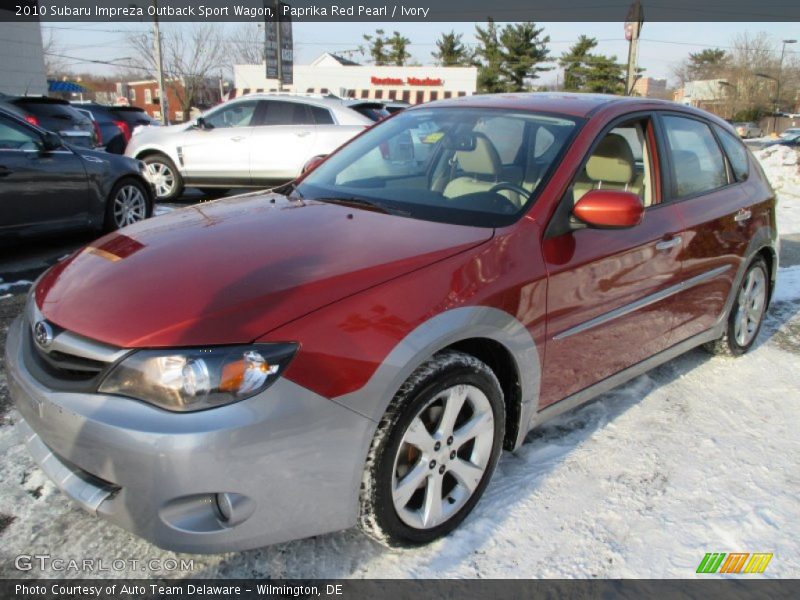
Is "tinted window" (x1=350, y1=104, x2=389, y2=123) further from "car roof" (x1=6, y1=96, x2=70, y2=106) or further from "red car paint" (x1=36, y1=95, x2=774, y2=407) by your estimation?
"red car paint" (x1=36, y1=95, x2=774, y2=407)

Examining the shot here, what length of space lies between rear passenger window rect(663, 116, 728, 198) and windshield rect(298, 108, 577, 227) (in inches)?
33.5

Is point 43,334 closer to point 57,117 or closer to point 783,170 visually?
point 57,117

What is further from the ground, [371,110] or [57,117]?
[371,110]

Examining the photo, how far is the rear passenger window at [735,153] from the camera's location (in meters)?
4.19

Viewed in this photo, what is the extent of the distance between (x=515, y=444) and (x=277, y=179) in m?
7.58

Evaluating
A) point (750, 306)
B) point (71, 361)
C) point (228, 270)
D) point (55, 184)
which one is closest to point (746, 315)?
point (750, 306)

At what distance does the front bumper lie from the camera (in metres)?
1.83

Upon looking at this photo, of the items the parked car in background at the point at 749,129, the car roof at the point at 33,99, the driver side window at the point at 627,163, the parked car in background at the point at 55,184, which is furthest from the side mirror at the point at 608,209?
the parked car in background at the point at 749,129

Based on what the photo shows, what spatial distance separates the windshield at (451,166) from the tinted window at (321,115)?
6224mm

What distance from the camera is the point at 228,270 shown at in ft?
7.31

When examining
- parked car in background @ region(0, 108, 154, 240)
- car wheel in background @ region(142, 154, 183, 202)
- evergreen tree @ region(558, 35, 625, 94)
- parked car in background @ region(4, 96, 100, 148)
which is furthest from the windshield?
evergreen tree @ region(558, 35, 625, 94)

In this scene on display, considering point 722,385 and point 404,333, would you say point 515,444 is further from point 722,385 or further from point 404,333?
point 722,385

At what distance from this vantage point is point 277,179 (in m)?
9.60

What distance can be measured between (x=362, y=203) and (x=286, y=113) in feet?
23.9
